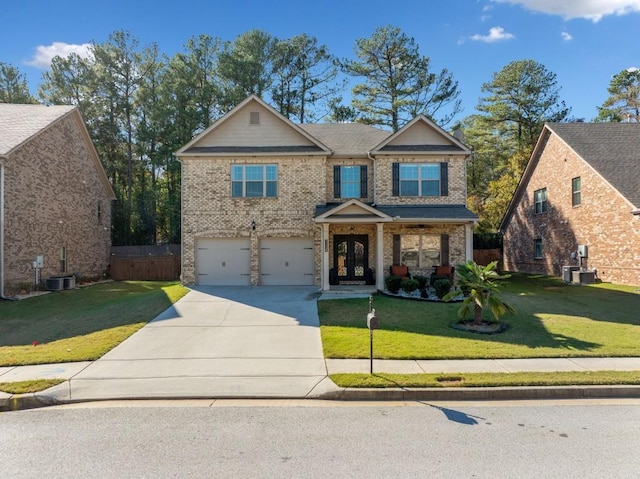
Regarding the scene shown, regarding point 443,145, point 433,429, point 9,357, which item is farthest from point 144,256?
point 433,429

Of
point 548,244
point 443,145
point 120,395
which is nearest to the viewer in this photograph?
point 120,395

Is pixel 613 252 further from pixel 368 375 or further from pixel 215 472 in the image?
pixel 215 472

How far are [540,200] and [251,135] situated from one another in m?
18.4

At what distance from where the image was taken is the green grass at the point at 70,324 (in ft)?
27.3

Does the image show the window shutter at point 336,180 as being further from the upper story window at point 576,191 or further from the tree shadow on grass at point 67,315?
the upper story window at point 576,191

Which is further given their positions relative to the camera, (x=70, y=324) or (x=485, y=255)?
(x=485, y=255)

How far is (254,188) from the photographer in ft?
56.6

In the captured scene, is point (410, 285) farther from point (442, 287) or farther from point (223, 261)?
point (223, 261)

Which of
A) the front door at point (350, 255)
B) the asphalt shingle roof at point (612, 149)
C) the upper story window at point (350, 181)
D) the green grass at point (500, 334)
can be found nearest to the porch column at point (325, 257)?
the front door at point (350, 255)

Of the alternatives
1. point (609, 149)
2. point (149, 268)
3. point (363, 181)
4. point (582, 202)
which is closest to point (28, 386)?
point (363, 181)

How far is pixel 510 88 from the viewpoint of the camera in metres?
34.8

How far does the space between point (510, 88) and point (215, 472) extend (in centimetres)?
3907

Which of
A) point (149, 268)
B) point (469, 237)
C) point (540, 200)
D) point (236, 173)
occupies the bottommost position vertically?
point (149, 268)

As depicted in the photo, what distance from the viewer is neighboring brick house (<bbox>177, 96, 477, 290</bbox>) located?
16.9m
